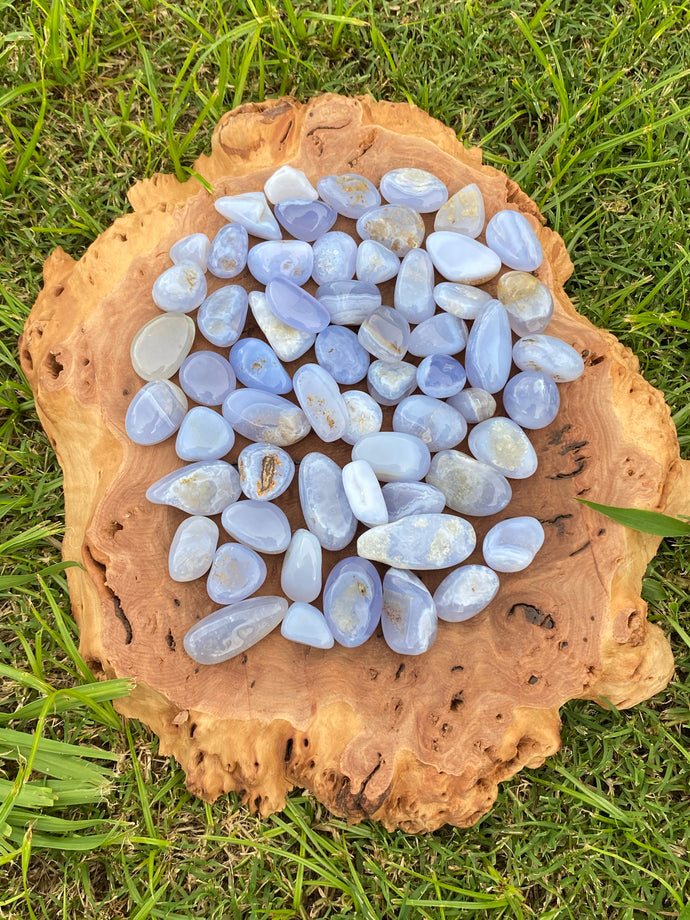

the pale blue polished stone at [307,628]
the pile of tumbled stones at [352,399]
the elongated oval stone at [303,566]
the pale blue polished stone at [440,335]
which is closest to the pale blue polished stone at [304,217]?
the pile of tumbled stones at [352,399]

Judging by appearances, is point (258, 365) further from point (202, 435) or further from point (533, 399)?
point (533, 399)

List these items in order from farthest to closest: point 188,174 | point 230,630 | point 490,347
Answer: point 188,174 < point 490,347 < point 230,630

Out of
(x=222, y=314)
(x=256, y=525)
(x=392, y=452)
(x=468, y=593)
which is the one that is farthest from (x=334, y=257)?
(x=468, y=593)

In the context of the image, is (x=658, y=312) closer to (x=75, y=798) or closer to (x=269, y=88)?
(x=269, y=88)

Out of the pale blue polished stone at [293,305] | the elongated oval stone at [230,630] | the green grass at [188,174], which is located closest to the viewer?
the elongated oval stone at [230,630]

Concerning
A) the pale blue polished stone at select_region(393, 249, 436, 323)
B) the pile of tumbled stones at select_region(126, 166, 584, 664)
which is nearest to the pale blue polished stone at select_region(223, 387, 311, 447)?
the pile of tumbled stones at select_region(126, 166, 584, 664)

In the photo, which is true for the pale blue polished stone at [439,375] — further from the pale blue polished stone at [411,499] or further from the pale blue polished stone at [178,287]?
the pale blue polished stone at [178,287]

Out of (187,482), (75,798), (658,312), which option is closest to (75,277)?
(187,482)

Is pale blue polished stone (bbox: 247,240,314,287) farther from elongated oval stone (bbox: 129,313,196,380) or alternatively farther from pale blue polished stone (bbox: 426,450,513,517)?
pale blue polished stone (bbox: 426,450,513,517)
